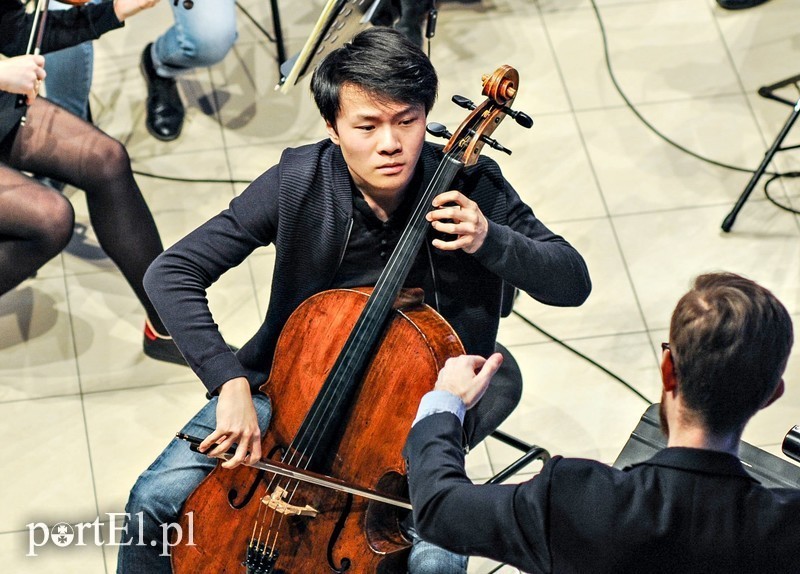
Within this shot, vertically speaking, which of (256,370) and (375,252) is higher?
(375,252)

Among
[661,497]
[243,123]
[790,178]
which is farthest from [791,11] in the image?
[661,497]

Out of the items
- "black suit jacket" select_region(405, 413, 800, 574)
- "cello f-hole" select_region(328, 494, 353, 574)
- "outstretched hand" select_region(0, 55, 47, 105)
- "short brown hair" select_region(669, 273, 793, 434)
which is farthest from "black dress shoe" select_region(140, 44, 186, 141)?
"short brown hair" select_region(669, 273, 793, 434)

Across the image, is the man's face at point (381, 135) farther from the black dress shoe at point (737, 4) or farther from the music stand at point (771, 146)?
the black dress shoe at point (737, 4)

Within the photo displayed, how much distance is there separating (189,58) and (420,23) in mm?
724

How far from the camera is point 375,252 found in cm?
205

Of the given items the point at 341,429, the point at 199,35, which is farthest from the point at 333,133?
the point at 199,35

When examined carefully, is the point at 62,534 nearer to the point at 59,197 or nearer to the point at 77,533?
the point at 77,533

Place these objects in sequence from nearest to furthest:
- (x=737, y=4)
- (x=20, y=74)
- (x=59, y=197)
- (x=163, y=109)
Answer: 1. (x=20, y=74)
2. (x=59, y=197)
3. (x=163, y=109)
4. (x=737, y=4)

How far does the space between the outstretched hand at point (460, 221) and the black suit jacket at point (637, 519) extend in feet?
1.54

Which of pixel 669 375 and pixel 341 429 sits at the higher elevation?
pixel 669 375

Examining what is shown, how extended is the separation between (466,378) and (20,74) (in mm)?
1250

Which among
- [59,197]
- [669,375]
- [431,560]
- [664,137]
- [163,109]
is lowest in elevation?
[431,560]

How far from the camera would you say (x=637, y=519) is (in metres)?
1.45

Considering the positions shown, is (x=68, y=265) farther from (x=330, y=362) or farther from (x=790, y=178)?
(x=790, y=178)
